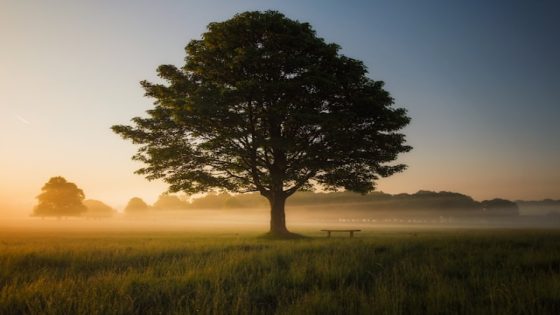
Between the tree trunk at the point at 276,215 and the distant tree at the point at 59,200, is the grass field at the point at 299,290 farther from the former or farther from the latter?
the distant tree at the point at 59,200

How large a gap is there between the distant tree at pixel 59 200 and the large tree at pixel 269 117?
83.4m

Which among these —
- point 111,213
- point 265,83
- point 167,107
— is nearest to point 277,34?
point 265,83

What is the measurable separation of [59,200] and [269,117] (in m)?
92.6

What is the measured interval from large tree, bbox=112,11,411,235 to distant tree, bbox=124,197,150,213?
169 metres

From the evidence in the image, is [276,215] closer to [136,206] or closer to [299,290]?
[299,290]

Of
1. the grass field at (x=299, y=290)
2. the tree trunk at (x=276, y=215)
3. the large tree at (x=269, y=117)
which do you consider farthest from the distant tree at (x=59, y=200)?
the grass field at (x=299, y=290)

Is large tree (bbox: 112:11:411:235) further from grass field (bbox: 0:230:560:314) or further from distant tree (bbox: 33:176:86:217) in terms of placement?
distant tree (bbox: 33:176:86:217)

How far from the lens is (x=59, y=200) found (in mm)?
95188

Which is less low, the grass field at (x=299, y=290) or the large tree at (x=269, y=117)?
the large tree at (x=269, y=117)

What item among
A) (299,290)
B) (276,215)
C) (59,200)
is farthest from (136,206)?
(299,290)

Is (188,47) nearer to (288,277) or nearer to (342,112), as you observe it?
(342,112)

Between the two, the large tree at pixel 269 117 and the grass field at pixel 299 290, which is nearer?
the grass field at pixel 299 290

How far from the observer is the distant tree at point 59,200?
94.4 m

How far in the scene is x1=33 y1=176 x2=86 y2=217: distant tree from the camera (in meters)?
94.4
